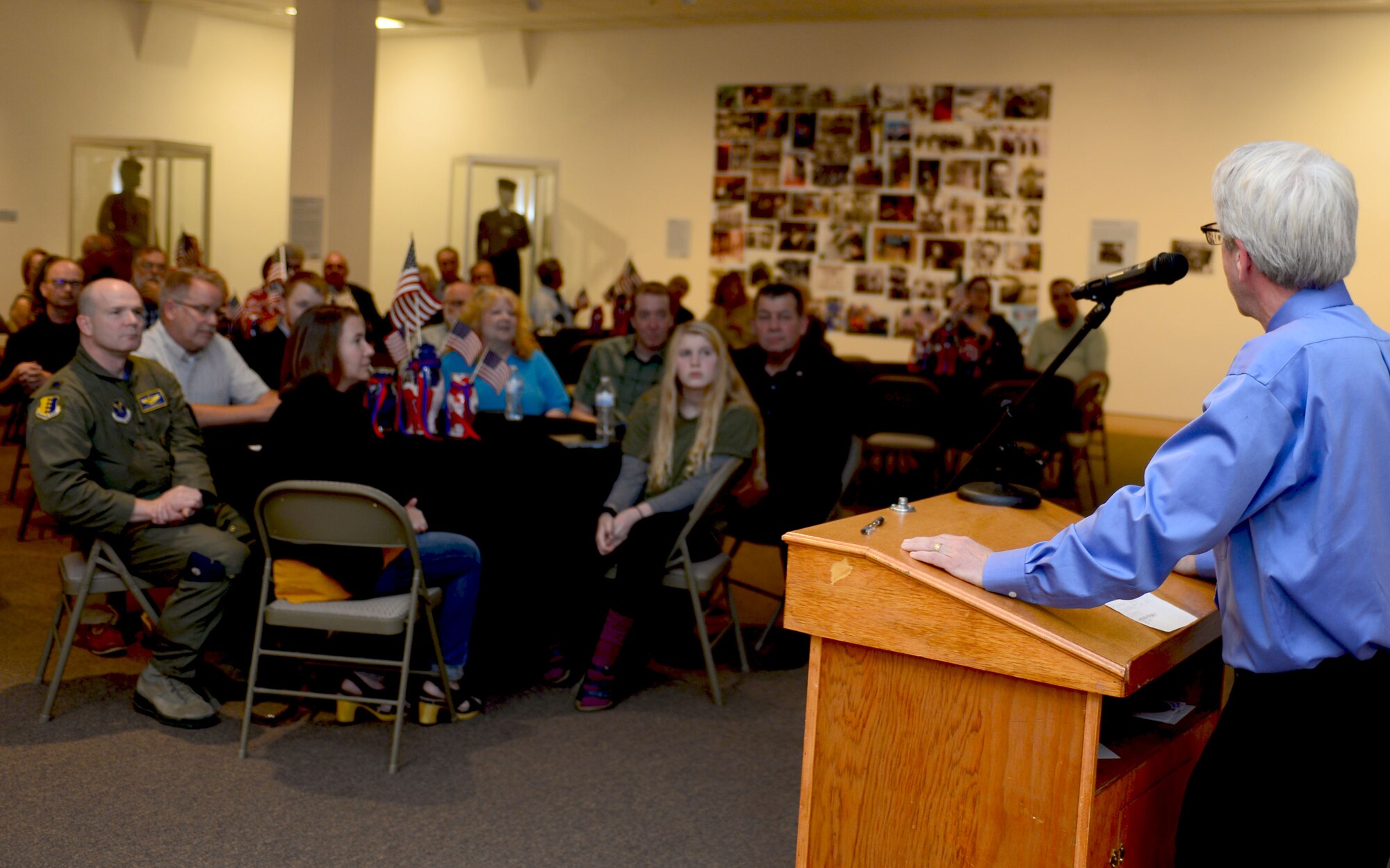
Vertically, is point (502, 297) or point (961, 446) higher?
point (502, 297)

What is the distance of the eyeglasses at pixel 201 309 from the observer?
15.8 feet

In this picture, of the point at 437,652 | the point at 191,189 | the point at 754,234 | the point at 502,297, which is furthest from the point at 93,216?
the point at 437,652

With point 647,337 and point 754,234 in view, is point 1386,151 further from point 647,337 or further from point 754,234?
point 647,337

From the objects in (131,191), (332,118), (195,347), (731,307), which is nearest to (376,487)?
(195,347)

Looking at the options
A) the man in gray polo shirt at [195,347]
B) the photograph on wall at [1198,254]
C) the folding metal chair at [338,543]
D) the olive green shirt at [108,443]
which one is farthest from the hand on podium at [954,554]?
the photograph on wall at [1198,254]

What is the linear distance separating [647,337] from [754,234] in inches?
284

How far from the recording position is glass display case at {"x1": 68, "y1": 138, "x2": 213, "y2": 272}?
11.5 m

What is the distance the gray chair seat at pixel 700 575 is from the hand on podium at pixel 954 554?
6.93 ft

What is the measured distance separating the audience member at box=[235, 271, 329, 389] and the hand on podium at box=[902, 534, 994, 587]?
14.6ft

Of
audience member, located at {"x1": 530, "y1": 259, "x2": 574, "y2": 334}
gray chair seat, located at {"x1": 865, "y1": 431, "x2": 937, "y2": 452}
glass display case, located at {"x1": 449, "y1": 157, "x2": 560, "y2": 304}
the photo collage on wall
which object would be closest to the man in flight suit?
gray chair seat, located at {"x1": 865, "y1": 431, "x2": 937, "y2": 452}

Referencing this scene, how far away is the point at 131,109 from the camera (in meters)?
12.8

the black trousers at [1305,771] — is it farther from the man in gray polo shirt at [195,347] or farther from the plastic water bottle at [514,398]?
the man in gray polo shirt at [195,347]

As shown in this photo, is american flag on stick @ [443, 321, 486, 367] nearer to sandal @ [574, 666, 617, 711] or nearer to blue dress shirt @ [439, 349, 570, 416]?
blue dress shirt @ [439, 349, 570, 416]

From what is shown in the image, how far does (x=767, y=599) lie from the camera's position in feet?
17.5
